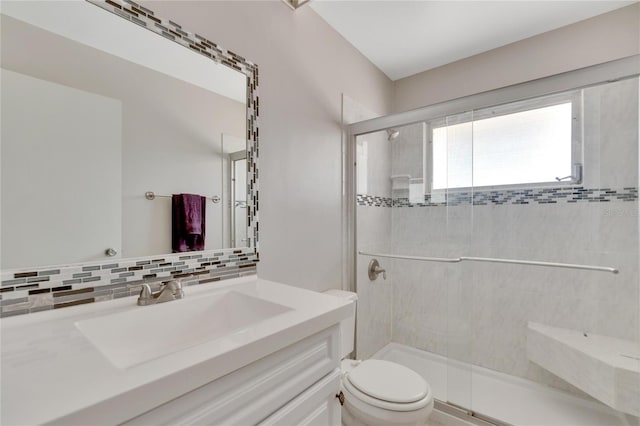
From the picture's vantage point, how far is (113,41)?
94 cm

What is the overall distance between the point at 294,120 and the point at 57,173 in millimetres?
1067

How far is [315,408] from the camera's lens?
2.63 feet

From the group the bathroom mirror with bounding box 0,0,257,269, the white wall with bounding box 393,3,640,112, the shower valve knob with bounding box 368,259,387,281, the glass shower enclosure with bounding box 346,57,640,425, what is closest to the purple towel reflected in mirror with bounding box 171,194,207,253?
the bathroom mirror with bounding box 0,0,257,269

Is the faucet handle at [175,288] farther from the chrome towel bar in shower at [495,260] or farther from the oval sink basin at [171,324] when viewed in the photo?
the chrome towel bar in shower at [495,260]

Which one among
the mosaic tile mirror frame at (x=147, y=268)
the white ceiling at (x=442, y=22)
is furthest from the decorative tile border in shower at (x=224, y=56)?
the white ceiling at (x=442, y=22)

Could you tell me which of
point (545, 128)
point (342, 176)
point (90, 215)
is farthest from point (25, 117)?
point (545, 128)

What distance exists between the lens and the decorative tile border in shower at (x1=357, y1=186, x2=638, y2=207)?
170 centimetres

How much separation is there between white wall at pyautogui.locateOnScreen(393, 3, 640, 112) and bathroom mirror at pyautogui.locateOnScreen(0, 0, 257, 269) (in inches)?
73.3

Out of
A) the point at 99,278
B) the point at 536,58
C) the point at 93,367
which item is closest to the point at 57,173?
the point at 99,278

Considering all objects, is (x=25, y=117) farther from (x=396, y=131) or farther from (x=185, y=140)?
(x=396, y=131)

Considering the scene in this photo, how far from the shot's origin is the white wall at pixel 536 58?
181 centimetres

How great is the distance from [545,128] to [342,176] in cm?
131

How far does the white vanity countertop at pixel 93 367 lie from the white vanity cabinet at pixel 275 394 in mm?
31

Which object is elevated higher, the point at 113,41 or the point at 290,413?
the point at 113,41
